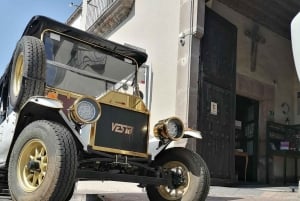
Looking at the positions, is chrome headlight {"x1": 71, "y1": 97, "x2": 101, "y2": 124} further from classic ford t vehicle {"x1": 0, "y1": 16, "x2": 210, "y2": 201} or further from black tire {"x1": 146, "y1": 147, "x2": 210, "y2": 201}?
black tire {"x1": 146, "y1": 147, "x2": 210, "y2": 201}

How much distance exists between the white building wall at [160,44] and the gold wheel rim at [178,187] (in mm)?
3853

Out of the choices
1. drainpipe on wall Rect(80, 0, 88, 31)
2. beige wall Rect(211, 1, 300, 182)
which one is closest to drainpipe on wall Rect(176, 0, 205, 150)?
beige wall Rect(211, 1, 300, 182)

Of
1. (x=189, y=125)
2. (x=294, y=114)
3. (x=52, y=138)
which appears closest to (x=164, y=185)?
(x=52, y=138)

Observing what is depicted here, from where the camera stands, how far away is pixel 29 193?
4258 mm

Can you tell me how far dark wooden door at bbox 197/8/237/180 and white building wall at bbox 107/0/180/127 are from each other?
26.8 inches

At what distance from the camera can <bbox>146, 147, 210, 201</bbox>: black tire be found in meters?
5.07

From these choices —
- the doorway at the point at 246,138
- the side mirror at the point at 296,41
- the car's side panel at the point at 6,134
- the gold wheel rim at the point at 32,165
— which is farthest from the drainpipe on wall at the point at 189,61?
the side mirror at the point at 296,41

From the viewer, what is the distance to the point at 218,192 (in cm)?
779

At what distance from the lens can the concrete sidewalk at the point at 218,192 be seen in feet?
21.7

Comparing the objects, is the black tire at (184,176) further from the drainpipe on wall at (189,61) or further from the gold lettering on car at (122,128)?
the drainpipe on wall at (189,61)

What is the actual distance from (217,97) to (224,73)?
700 millimetres

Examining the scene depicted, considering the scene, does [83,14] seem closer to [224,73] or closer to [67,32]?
[224,73]

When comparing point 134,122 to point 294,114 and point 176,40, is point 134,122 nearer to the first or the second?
point 176,40

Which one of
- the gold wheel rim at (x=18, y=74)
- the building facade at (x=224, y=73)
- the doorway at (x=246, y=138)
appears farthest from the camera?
the doorway at (x=246, y=138)
